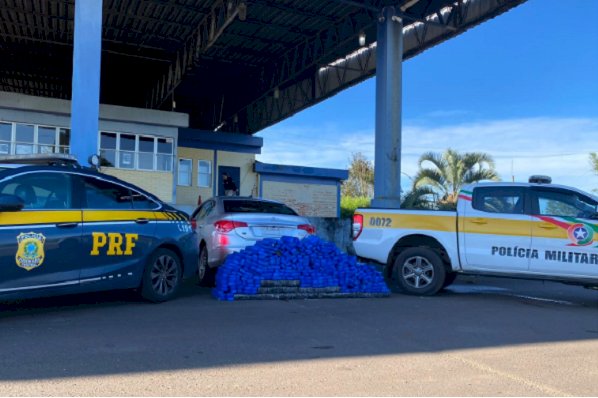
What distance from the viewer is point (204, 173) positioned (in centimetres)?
→ 2970

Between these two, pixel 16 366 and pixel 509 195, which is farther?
pixel 509 195

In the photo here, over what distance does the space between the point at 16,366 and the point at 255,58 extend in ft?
66.4

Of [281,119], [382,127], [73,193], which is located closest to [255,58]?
[281,119]

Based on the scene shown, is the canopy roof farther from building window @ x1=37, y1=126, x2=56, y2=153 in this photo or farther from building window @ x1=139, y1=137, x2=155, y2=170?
building window @ x1=37, y1=126, x2=56, y2=153

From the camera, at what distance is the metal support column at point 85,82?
1117 centimetres

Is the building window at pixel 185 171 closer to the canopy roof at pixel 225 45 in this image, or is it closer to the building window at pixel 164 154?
the canopy roof at pixel 225 45

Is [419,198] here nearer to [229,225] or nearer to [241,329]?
[229,225]

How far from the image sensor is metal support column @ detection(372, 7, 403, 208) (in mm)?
16438

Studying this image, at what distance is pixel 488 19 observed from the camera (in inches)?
656

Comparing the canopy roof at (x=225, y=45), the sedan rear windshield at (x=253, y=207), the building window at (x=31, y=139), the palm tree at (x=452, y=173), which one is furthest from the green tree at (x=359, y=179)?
the sedan rear windshield at (x=253, y=207)

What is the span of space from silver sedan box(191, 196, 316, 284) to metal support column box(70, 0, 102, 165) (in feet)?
9.33

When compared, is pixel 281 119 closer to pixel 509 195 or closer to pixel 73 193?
pixel 509 195

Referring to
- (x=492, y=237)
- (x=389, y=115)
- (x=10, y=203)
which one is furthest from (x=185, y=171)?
(x=10, y=203)

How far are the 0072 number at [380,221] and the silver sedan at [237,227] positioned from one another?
1.11 metres
